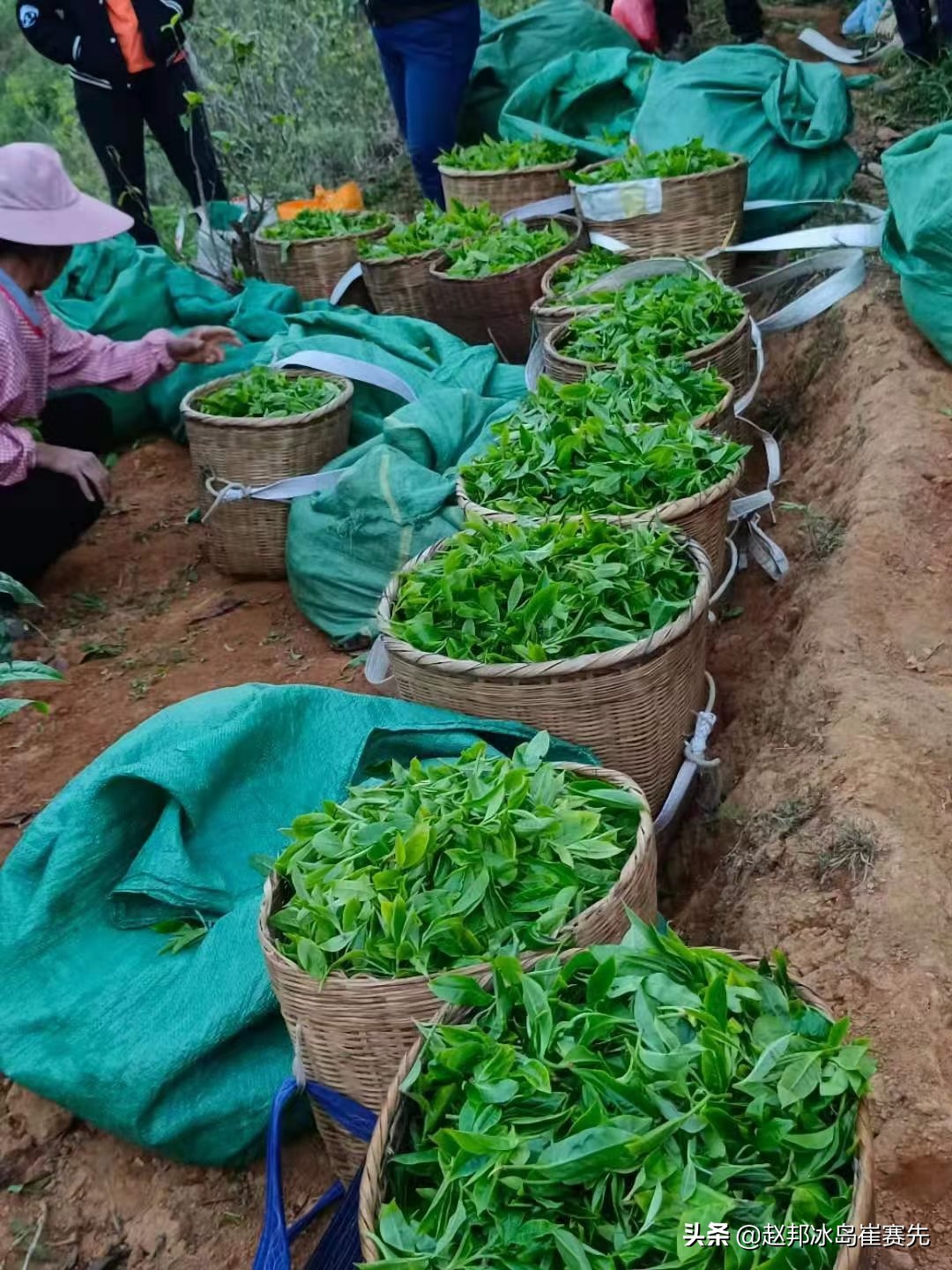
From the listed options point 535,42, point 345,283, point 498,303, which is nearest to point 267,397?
point 498,303

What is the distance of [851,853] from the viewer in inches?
74.7

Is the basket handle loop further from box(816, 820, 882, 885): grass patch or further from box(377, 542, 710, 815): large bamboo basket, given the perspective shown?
box(816, 820, 882, 885): grass patch

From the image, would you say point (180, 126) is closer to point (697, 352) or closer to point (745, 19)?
point (745, 19)

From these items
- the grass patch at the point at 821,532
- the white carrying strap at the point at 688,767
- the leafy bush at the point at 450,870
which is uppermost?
the leafy bush at the point at 450,870

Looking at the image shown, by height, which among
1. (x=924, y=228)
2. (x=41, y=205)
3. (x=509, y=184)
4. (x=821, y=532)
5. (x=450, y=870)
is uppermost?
(x=41, y=205)

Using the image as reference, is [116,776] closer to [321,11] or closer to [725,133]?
[725,133]

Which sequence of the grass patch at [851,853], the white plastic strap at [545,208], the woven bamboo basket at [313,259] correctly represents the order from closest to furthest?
the grass patch at [851,853]
the white plastic strap at [545,208]
the woven bamboo basket at [313,259]

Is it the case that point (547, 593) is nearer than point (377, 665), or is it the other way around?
point (547, 593)

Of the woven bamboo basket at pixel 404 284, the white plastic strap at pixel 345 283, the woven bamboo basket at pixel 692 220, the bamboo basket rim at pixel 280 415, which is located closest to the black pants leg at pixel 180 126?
the white plastic strap at pixel 345 283

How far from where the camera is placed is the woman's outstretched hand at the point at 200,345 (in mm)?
3805

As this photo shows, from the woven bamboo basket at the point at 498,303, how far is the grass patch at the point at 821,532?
1.41 meters

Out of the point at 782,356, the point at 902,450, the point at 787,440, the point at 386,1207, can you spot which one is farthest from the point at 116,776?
the point at 782,356

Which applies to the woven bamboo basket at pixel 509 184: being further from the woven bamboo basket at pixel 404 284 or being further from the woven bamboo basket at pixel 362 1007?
the woven bamboo basket at pixel 362 1007

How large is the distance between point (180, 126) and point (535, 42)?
5.24 ft
